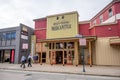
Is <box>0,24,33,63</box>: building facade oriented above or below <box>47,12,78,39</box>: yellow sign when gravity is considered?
below

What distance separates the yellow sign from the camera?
20.6 m

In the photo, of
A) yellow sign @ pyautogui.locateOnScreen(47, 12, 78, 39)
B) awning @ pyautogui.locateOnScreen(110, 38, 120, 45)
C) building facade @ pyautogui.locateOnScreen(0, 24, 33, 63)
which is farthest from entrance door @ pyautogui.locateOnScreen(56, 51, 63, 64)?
awning @ pyautogui.locateOnScreen(110, 38, 120, 45)

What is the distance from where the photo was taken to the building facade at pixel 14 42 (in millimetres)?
20695

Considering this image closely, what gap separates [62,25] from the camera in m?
21.3

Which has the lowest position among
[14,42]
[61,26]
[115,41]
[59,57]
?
[59,57]

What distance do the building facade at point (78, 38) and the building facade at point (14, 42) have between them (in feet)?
7.23

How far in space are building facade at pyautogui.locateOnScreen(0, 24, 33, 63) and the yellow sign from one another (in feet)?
15.7

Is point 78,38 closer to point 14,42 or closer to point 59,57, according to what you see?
point 59,57

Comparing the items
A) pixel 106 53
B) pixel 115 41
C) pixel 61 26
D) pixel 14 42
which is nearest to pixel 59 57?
pixel 61 26

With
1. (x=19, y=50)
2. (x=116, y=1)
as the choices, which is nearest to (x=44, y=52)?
(x=19, y=50)

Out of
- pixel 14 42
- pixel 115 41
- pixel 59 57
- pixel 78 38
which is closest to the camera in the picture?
pixel 115 41

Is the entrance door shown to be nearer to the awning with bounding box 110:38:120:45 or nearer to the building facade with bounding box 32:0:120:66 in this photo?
the building facade with bounding box 32:0:120:66

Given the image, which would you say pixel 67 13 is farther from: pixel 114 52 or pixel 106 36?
pixel 114 52

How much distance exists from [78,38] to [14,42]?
40.4 ft
